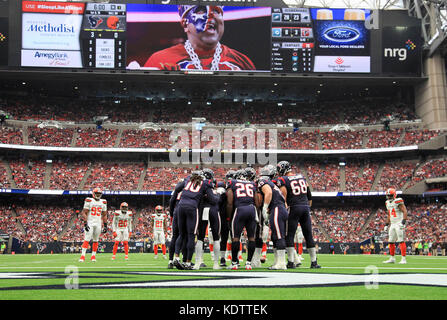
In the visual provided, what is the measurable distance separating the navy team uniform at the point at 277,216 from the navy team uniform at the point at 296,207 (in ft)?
0.99

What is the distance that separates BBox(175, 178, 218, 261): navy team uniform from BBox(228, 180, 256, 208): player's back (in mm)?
527

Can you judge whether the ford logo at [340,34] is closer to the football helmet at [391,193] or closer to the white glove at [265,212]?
the football helmet at [391,193]

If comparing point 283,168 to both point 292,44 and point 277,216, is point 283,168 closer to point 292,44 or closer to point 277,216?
point 277,216

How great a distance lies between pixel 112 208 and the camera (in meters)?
51.7

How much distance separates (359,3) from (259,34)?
12.4 meters

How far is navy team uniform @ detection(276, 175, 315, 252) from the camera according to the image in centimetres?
1312

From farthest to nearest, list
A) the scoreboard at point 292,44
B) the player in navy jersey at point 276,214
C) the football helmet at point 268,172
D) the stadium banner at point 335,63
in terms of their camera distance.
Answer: the stadium banner at point 335,63 → the scoreboard at point 292,44 → the football helmet at point 268,172 → the player in navy jersey at point 276,214

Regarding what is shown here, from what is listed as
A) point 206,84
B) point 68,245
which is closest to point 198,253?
point 68,245

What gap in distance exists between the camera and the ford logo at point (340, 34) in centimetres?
5069

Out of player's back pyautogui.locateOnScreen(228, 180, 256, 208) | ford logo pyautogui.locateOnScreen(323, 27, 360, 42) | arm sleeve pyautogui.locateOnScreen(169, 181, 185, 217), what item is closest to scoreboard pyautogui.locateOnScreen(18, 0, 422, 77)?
ford logo pyautogui.locateOnScreen(323, 27, 360, 42)

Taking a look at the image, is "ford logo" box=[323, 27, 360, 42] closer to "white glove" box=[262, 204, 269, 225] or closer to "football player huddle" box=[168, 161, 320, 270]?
"football player huddle" box=[168, 161, 320, 270]

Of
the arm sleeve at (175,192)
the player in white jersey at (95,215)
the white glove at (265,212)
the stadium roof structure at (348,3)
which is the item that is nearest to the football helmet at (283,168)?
the white glove at (265,212)

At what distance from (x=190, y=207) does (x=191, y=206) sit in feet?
0.12
